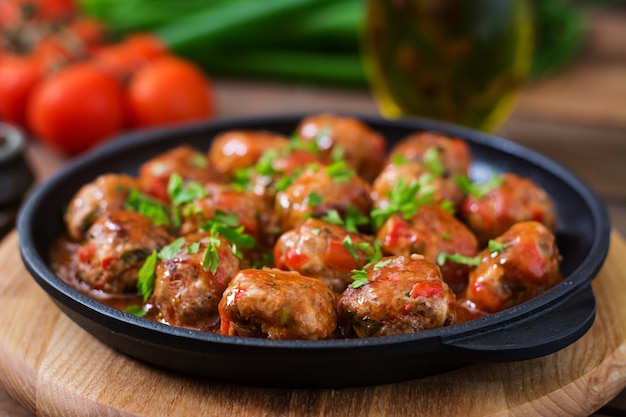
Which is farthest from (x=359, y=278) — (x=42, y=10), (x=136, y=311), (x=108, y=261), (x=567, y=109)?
(x=42, y=10)

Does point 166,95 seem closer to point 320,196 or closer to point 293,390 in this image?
point 320,196

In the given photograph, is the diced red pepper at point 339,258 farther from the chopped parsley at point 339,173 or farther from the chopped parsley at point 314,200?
the chopped parsley at point 339,173

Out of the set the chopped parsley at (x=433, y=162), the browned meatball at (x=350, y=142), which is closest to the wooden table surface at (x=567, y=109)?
the chopped parsley at (x=433, y=162)

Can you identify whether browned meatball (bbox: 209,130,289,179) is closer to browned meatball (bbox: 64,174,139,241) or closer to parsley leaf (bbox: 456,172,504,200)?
browned meatball (bbox: 64,174,139,241)

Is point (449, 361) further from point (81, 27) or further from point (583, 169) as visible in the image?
point (81, 27)

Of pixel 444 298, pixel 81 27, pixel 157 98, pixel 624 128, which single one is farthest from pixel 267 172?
pixel 81 27

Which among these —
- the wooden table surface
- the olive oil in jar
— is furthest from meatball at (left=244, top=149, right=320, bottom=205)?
the wooden table surface
